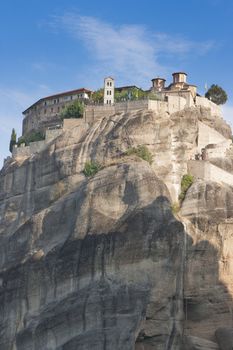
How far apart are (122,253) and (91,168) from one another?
1036cm

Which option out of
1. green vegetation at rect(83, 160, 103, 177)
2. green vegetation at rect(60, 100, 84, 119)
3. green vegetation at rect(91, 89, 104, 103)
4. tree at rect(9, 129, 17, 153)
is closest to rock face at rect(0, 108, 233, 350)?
green vegetation at rect(83, 160, 103, 177)

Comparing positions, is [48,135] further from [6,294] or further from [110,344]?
[110,344]

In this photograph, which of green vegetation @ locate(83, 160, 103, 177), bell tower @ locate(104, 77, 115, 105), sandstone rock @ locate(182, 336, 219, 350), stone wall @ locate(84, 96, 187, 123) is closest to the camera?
sandstone rock @ locate(182, 336, 219, 350)

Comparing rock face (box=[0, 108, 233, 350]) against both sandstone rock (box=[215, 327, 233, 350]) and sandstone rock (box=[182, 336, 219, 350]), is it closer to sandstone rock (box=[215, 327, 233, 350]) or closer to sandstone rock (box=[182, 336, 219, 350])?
sandstone rock (box=[182, 336, 219, 350])

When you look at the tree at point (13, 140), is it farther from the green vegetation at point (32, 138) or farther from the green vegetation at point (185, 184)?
the green vegetation at point (185, 184)

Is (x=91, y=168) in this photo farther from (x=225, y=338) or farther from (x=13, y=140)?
(x=225, y=338)

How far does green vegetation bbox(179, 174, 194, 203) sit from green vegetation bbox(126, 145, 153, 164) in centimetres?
300

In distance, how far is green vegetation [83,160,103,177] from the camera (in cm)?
9606

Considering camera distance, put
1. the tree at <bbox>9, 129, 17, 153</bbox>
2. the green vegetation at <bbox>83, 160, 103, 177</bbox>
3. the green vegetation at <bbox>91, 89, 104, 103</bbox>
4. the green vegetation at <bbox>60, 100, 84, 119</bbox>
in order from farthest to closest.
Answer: the tree at <bbox>9, 129, 17, 153</bbox>
the green vegetation at <bbox>91, 89, 104, 103</bbox>
the green vegetation at <bbox>60, 100, 84, 119</bbox>
the green vegetation at <bbox>83, 160, 103, 177</bbox>

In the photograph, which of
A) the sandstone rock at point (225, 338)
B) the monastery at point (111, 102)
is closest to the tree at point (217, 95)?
the monastery at point (111, 102)

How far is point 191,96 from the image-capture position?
340 feet

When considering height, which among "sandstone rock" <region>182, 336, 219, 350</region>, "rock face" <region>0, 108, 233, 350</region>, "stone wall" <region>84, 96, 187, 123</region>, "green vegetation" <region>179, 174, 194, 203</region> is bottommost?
"sandstone rock" <region>182, 336, 219, 350</region>

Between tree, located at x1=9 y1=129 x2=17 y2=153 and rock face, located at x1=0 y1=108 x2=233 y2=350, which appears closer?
rock face, located at x1=0 y1=108 x2=233 y2=350

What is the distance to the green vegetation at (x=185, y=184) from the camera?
9400 centimetres
